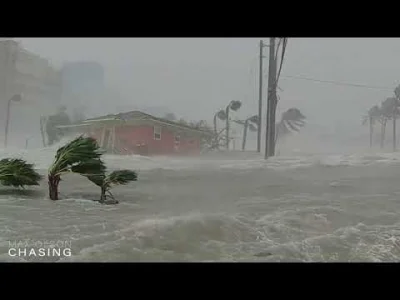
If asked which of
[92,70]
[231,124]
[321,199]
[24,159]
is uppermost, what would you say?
[92,70]

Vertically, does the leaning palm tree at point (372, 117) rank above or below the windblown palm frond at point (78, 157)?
above

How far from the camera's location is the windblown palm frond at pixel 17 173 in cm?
321

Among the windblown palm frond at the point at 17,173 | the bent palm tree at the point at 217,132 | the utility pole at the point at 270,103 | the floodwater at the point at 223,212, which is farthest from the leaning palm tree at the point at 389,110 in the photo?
the windblown palm frond at the point at 17,173

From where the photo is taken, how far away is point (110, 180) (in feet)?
10.6

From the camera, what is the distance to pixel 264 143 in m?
3.39

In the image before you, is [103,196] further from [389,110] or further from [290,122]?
[389,110]

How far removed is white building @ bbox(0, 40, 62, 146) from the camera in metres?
3.26

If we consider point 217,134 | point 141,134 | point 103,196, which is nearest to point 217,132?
point 217,134

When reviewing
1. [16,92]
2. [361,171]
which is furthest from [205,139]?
[16,92]

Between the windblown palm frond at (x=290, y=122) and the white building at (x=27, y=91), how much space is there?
4.91 feet

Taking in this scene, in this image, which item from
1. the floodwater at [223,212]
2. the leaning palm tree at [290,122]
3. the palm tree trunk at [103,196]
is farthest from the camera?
the leaning palm tree at [290,122]

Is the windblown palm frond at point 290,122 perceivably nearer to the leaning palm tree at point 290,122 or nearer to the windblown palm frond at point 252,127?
the leaning palm tree at point 290,122

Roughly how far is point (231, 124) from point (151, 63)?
67 centimetres
